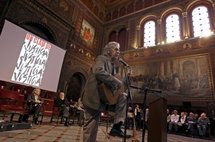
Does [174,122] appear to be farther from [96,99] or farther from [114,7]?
[114,7]

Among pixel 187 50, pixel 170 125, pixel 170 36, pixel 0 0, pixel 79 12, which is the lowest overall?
pixel 170 125

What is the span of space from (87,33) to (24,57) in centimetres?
732

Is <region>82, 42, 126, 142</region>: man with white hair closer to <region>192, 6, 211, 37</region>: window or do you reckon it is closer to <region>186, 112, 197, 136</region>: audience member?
<region>186, 112, 197, 136</region>: audience member

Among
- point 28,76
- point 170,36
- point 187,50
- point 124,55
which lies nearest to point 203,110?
point 187,50

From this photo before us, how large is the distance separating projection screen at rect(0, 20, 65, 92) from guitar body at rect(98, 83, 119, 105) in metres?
4.92

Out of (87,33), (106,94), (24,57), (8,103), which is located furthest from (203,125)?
(87,33)

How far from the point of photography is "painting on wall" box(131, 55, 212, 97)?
8.17 m

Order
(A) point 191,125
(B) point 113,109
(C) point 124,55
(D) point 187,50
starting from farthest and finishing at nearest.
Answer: (C) point 124,55 → (D) point 187,50 → (A) point 191,125 → (B) point 113,109

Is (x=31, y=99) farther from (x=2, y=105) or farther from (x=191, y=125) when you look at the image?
(x=191, y=125)

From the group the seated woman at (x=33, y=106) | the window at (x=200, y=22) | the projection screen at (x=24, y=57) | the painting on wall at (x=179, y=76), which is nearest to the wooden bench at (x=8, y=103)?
the seated woman at (x=33, y=106)

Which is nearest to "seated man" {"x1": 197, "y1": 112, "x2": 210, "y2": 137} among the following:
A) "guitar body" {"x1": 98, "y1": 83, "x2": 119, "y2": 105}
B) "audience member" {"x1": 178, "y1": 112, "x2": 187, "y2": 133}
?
"audience member" {"x1": 178, "y1": 112, "x2": 187, "y2": 133}

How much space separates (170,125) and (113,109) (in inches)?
255

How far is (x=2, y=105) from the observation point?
11.9ft

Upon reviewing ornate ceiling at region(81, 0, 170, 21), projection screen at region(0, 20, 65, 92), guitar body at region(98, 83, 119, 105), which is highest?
ornate ceiling at region(81, 0, 170, 21)
